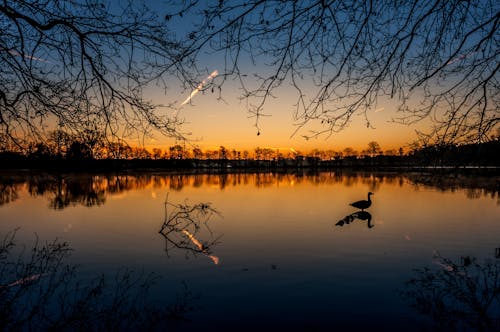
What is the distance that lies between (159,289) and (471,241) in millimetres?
16500

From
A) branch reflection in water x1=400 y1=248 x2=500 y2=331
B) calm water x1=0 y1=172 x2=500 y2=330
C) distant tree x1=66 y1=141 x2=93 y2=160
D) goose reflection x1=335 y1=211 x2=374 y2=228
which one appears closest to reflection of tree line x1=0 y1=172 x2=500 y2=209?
distant tree x1=66 y1=141 x2=93 y2=160

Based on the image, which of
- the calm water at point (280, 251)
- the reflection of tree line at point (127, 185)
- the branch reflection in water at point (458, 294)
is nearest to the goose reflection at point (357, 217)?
the calm water at point (280, 251)

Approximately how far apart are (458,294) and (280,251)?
811 centimetres

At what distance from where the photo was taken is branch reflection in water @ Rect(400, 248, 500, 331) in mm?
9133

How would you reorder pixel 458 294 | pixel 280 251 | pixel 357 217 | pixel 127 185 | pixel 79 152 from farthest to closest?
1. pixel 127 185
2. pixel 357 217
3. pixel 280 251
4. pixel 458 294
5. pixel 79 152

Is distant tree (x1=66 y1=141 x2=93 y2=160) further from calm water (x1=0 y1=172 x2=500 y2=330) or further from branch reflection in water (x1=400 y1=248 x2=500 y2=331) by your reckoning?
branch reflection in water (x1=400 y1=248 x2=500 y2=331)

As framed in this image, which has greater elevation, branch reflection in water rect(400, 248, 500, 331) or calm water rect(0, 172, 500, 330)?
branch reflection in water rect(400, 248, 500, 331)

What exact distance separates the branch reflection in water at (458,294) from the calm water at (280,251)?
469 millimetres

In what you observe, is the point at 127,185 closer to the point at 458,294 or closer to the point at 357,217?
the point at 357,217

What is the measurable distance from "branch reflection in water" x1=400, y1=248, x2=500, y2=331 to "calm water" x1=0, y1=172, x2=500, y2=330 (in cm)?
47

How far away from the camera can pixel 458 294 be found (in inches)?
429

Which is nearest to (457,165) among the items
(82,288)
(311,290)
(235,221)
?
(311,290)

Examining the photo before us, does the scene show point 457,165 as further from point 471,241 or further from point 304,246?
point 471,241

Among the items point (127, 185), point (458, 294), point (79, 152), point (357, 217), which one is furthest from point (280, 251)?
point (127, 185)
